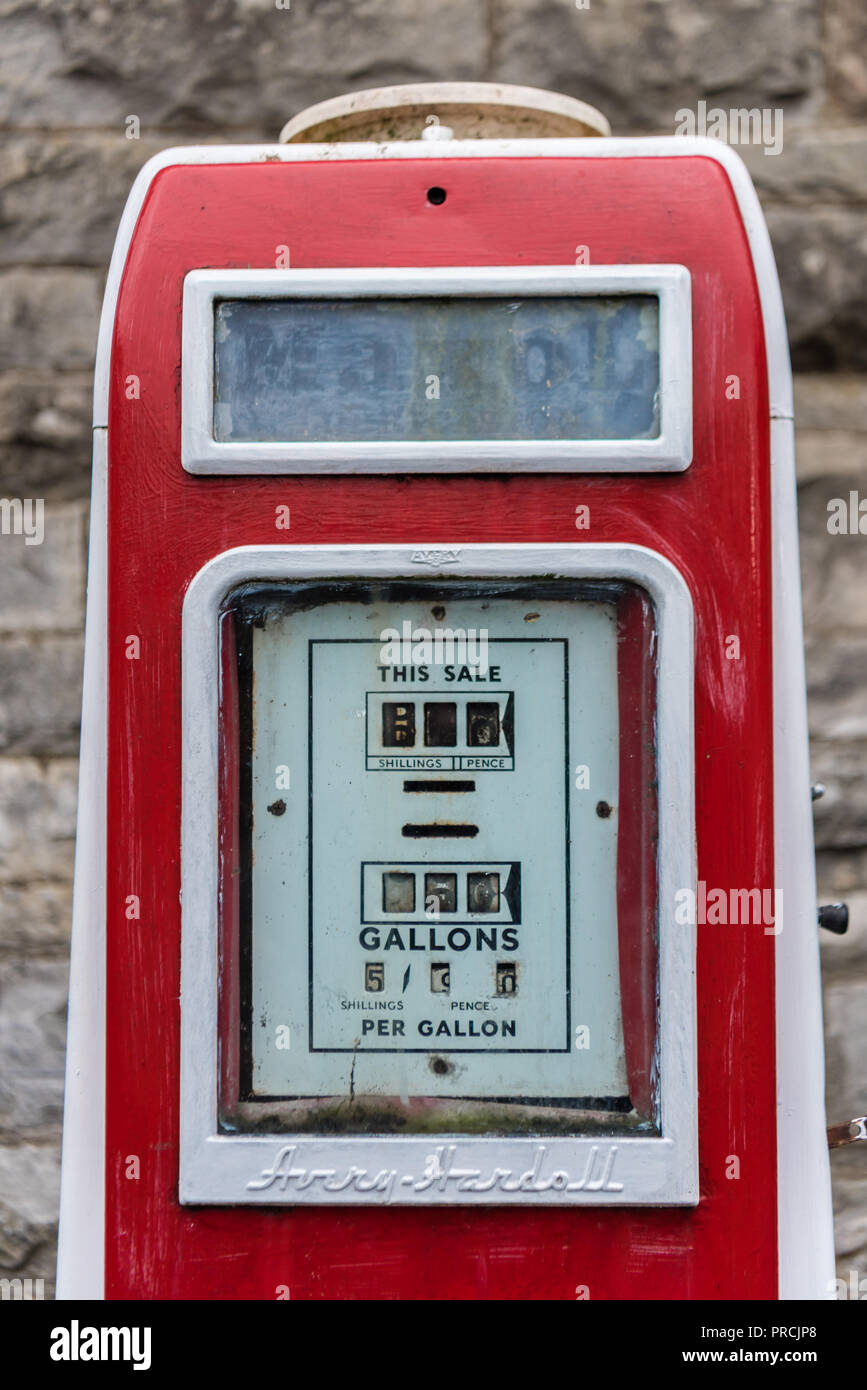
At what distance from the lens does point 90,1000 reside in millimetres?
1331

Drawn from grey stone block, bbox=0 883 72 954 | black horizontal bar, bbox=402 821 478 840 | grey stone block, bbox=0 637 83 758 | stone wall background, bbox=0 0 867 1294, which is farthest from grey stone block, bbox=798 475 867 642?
grey stone block, bbox=0 883 72 954

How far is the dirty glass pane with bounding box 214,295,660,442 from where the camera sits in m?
1.30

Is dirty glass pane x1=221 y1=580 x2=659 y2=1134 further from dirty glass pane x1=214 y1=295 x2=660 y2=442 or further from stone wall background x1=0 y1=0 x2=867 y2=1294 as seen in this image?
stone wall background x1=0 y1=0 x2=867 y2=1294

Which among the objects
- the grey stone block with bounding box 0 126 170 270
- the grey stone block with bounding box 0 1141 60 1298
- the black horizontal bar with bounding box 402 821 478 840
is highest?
the grey stone block with bounding box 0 126 170 270

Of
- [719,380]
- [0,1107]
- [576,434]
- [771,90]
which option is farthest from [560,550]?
[0,1107]

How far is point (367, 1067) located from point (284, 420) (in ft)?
2.17

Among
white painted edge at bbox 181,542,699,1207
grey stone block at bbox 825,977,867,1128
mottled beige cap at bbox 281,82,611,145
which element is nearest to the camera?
white painted edge at bbox 181,542,699,1207

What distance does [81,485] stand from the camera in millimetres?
2377

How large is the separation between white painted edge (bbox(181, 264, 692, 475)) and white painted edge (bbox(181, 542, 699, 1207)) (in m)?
0.08

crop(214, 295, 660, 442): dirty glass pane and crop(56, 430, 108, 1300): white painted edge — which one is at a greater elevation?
crop(214, 295, 660, 442): dirty glass pane

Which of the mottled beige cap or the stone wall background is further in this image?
the stone wall background

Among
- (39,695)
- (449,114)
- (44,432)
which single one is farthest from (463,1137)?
(44,432)

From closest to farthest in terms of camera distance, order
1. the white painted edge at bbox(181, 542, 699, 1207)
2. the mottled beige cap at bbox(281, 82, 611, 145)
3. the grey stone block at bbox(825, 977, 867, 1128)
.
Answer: the white painted edge at bbox(181, 542, 699, 1207) → the mottled beige cap at bbox(281, 82, 611, 145) → the grey stone block at bbox(825, 977, 867, 1128)
